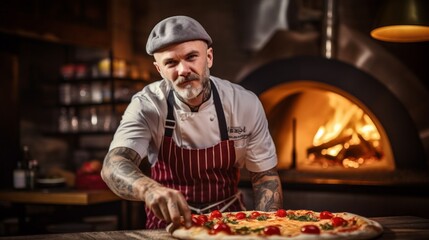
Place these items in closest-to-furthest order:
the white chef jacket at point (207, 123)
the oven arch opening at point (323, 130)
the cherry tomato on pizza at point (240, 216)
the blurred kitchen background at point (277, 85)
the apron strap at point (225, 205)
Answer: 1. the cherry tomato on pizza at point (240, 216)
2. the white chef jacket at point (207, 123)
3. the apron strap at point (225, 205)
4. the blurred kitchen background at point (277, 85)
5. the oven arch opening at point (323, 130)

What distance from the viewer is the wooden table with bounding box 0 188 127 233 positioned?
185 inches

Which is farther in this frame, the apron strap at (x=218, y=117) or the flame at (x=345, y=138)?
the flame at (x=345, y=138)

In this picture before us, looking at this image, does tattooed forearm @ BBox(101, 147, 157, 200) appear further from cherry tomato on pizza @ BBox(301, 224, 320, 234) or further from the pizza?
cherry tomato on pizza @ BBox(301, 224, 320, 234)

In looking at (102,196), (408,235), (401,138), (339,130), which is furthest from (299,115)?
(408,235)

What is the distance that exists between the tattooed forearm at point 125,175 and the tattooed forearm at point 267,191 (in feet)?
2.24

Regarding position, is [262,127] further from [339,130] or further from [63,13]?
[63,13]

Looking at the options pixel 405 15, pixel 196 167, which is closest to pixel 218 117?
pixel 196 167

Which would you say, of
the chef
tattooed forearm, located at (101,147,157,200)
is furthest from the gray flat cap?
tattooed forearm, located at (101,147,157,200)

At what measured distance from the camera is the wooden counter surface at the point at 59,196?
4695 millimetres

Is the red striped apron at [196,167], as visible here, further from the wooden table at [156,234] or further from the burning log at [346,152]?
the burning log at [346,152]

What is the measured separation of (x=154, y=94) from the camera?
117 inches

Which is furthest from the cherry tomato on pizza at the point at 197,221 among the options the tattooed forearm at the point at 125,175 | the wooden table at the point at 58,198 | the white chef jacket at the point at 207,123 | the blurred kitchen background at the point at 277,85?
the wooden table at the point at 58,198

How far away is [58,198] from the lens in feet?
15.6

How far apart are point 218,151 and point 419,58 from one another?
2.57 metres
